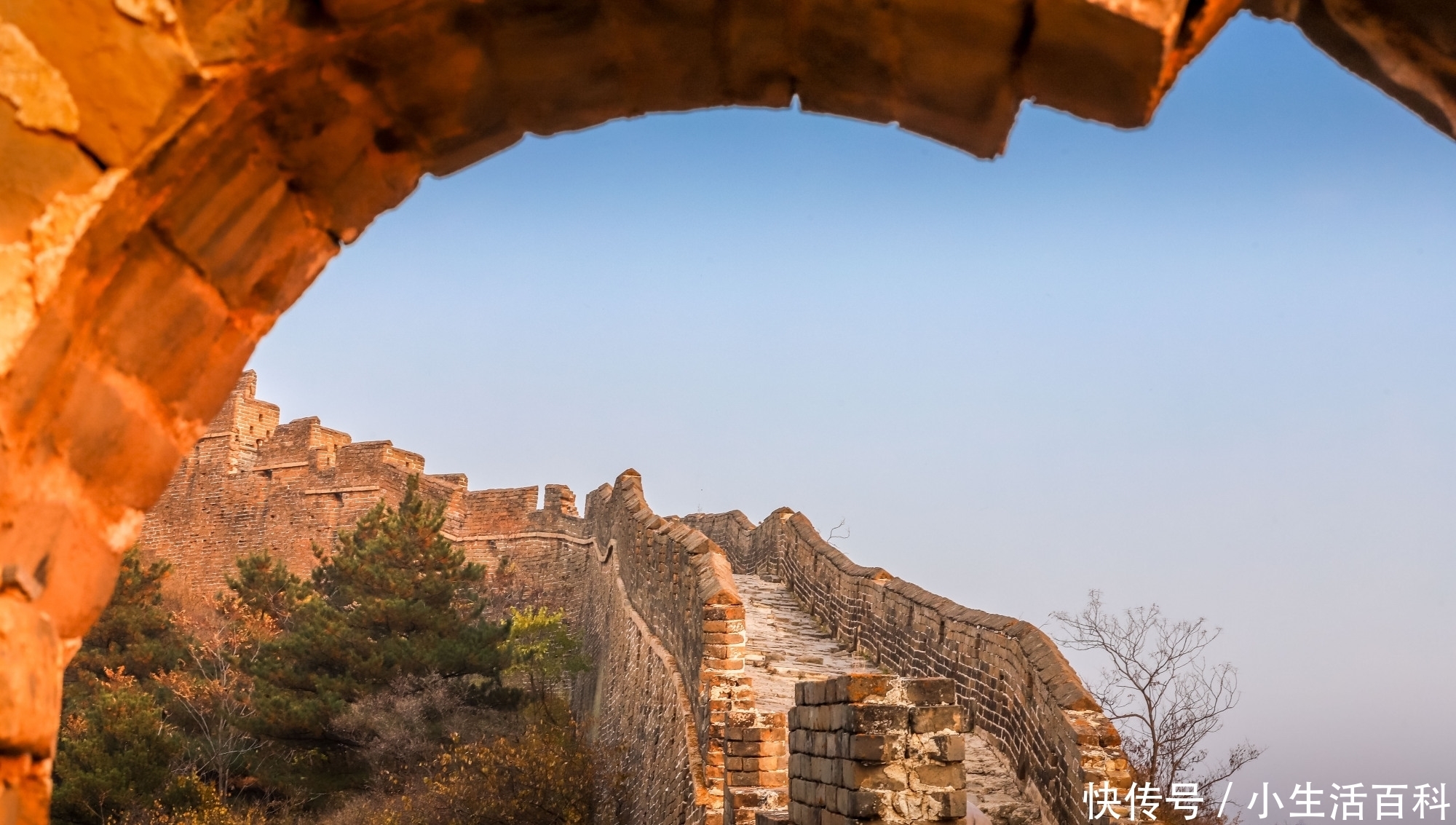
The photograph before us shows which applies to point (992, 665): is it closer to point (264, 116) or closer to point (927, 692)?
point (927, 692)

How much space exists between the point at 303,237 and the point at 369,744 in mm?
17580

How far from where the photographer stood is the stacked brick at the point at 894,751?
6180 millimetres

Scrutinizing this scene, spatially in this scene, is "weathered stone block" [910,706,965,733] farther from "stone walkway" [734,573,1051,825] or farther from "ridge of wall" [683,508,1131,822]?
"ridge of wall" [683,508,1131,822]

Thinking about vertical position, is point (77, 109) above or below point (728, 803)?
above

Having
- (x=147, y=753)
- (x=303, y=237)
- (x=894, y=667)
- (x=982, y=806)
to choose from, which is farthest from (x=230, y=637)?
(x=303, y=237)

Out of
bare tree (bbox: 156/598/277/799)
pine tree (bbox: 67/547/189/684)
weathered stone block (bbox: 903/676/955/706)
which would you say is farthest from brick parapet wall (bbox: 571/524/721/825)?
pine tree (bbox: 67/547/189/684)

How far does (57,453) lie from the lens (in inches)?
92.0

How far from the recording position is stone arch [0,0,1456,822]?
7.22 ft

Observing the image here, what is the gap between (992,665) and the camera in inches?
395

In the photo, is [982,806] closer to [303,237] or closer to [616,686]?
[303,237]

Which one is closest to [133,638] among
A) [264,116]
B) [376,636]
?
[376,636]

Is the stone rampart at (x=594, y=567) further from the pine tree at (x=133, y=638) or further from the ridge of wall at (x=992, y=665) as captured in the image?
the pine tree at (x=133, y=638)

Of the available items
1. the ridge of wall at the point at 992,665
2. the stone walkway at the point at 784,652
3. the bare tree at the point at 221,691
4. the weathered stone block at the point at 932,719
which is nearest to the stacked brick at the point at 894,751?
the weathered stone block at the point at 932,719

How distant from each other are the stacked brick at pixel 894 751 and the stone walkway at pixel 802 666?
5.12 feet
